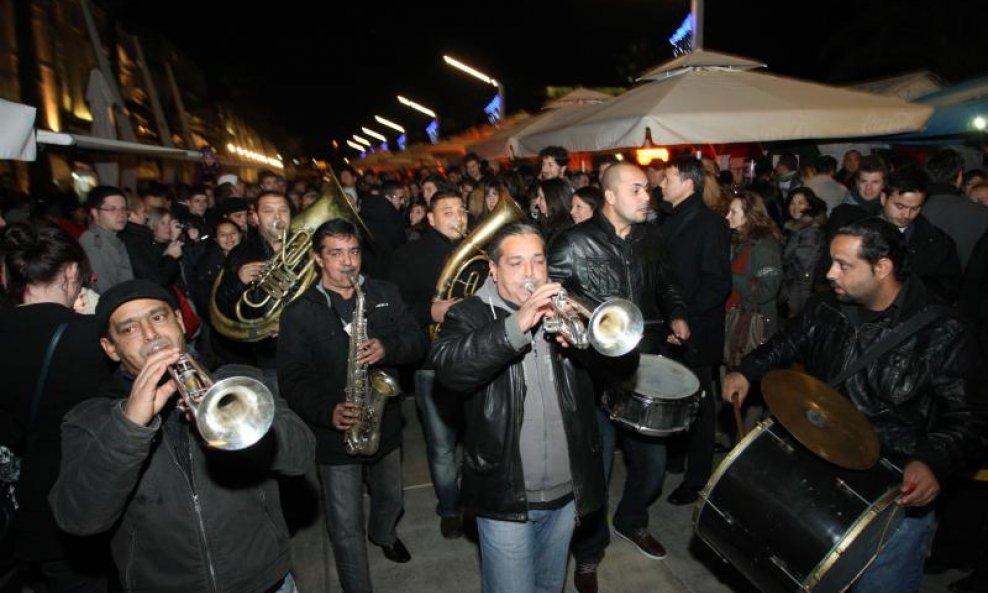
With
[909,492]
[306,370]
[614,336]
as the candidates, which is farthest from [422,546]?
[909,492]

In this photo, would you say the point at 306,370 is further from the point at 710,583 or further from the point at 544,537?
the point at 710,583

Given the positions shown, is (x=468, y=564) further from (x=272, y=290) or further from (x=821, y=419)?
(x=821, y=419)

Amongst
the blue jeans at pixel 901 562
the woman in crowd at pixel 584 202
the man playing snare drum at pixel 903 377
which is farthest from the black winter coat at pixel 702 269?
the blue jeans at pixel 901 562

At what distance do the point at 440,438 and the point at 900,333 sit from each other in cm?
311

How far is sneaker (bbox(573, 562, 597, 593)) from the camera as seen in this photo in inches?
159

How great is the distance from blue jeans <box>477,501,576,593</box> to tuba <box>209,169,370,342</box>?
2525mm

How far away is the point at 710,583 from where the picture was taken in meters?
4.11

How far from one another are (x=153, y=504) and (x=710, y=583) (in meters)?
3.53

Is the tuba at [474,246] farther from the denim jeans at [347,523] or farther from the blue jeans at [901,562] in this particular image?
the blue jeans at [901,562]

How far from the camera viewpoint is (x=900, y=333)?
282 centimetres

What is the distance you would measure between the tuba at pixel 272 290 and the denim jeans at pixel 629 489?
2.58m

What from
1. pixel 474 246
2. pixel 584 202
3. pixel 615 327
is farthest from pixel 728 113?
pixel 615 327

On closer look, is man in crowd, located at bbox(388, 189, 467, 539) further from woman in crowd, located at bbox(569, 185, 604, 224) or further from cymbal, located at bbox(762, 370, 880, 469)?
cymbal, located at bbox(762, 370, 880, 469)

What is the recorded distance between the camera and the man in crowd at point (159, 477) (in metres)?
2.08
